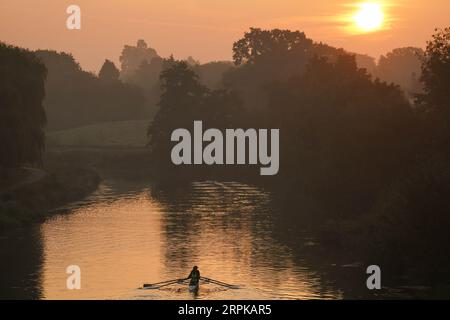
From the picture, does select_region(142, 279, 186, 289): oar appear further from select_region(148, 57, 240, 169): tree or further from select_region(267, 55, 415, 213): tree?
select_region(148, 57, 240, 169): tree

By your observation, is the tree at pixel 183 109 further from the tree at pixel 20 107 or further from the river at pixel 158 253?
the river at pixel 158 253

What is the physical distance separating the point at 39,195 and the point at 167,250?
→ 92.7ft

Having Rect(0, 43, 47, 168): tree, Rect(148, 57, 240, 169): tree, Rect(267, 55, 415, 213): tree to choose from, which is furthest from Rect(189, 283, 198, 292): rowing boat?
Rect(148, 57, 240, 169): tree

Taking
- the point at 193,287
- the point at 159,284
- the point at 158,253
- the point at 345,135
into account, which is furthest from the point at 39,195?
the point at 193,287

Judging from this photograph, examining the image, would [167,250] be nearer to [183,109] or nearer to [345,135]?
[345,135]

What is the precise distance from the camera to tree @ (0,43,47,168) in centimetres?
10031

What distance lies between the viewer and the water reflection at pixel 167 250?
204 feet

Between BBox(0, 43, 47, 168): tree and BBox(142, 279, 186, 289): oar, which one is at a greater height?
BBox(0, 43, 47, 168): tree

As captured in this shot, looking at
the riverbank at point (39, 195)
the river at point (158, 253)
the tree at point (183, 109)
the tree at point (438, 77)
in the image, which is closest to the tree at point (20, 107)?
the riverbank at point (39, 195)

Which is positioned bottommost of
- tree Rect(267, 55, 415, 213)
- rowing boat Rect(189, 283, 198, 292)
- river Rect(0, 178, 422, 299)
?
rowing boat Rect(189, 283, 198, 292)

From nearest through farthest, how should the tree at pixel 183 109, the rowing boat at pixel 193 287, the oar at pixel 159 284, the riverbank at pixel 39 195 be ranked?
the rowing boat at pixel 193 287 → the oar at pixel 159 284 → the riverbank at pixel 39 195 → the tree at pixel 183 109

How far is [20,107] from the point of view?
104 meters

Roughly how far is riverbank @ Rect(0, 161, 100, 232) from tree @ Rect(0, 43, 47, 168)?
3.17 meters

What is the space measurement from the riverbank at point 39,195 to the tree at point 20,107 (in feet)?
10.4
